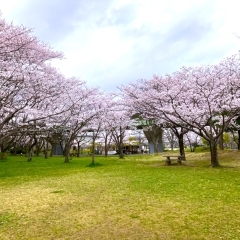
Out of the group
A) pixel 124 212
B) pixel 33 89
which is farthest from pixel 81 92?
pixel 124 212

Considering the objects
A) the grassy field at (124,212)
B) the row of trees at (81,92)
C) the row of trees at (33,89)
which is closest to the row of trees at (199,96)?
the row of trees at (81,92)

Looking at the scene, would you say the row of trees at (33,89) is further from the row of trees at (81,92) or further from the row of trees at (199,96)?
the row of trees at (199,96)

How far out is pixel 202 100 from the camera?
13531 millimetres

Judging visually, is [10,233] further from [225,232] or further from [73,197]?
[225,232]

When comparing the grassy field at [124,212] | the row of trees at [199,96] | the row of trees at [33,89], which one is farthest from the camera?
the row of trees at [199,96]

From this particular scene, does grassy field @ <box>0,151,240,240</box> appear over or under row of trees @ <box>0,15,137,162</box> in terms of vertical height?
under

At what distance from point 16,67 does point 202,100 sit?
9.19m

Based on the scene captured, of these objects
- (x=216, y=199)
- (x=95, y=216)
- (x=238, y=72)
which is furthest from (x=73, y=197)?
(x=238, y=72)

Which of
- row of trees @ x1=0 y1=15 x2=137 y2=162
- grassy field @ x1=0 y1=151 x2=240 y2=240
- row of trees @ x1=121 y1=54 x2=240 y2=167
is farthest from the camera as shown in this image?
row of trees @ x1=121 y1=54 x2=240 y2=167

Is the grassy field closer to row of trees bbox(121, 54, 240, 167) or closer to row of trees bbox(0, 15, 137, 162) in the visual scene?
row of trees bbox(0, 15, 137, 162)

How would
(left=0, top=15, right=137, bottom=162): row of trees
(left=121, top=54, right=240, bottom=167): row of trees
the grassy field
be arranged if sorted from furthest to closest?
(left=121, top=54, right=240, bottom=167): row of trees, (left=0, top=15, right=137, bottom=162): row of trees, the grassy field

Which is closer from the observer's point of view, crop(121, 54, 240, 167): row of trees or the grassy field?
the grassy field

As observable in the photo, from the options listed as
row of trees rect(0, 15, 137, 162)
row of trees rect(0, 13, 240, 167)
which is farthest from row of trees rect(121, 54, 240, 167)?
row of trees rect(0, 15, 137, 162)

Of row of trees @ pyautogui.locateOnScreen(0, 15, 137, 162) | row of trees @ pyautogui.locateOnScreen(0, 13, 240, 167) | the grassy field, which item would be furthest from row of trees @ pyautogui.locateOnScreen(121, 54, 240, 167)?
the grassy field
